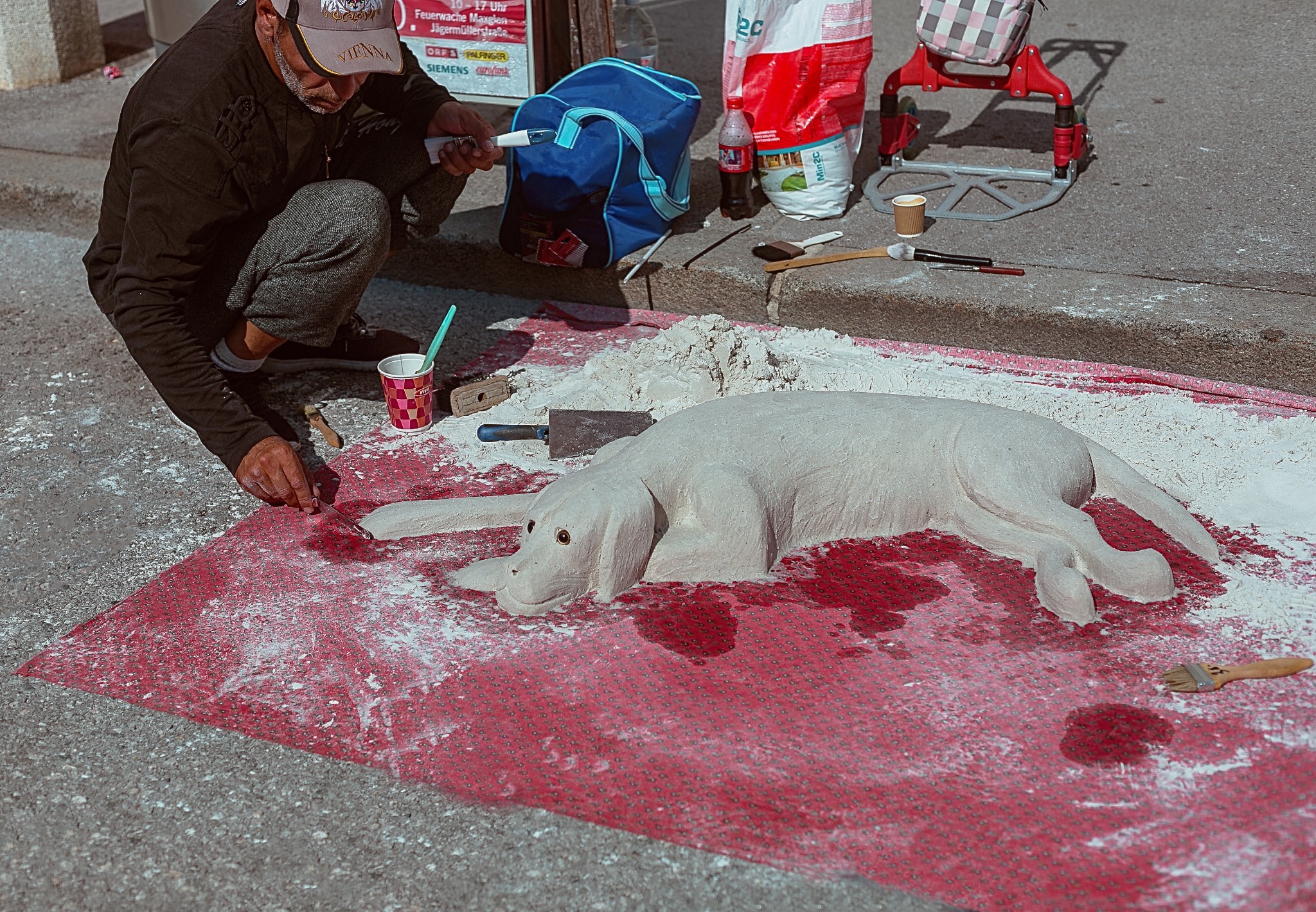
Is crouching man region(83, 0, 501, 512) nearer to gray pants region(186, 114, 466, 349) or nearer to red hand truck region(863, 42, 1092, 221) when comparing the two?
gray pants region(186, 114, 466, 349)

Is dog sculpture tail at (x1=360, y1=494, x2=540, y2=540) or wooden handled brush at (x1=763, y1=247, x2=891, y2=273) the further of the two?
wooden handled brush at (x1=763, y1=247, x2=891, y2=273)

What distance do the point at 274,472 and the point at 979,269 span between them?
7.49ft

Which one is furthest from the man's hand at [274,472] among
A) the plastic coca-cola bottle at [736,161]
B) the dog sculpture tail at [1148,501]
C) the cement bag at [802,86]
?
the cement bag at [802,86]

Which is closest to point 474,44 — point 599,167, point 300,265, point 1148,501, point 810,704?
point 599,167

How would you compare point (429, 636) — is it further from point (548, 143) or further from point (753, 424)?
point (548, 143)

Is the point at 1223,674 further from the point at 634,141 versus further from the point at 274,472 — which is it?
the point at 634,141

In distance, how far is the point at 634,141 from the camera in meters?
3.99

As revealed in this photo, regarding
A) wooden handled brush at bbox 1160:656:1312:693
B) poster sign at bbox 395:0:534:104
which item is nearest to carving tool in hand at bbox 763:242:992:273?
poster sign at bbox 395:0:534:104

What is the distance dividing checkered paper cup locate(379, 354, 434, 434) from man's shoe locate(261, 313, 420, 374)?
1.38 feet

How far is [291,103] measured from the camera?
3.08 m

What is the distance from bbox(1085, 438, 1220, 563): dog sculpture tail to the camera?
2691 mm

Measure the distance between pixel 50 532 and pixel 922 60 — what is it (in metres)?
3.40

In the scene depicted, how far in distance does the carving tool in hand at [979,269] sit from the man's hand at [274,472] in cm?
213

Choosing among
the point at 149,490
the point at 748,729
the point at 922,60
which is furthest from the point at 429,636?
the point at 922,60
